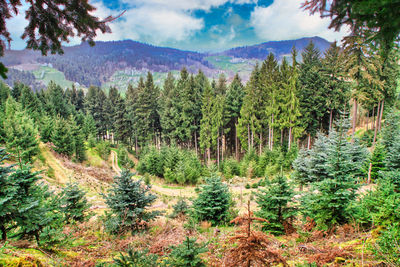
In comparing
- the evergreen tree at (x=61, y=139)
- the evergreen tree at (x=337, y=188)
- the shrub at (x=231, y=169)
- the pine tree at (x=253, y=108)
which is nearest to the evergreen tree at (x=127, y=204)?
the evergreen tree at (x=337, y=188)

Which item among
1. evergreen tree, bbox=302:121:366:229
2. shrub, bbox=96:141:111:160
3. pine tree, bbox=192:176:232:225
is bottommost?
shrub, bbox=96:141:111:160

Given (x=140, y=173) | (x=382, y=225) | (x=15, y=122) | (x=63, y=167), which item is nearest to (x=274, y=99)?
(x=140, y=173)

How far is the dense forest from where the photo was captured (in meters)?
4.80

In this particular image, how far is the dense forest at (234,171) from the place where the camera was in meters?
4.80

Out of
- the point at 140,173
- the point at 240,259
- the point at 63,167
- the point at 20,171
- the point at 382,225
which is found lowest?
the point at 140,173

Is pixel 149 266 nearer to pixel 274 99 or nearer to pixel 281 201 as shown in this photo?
pixel 281 201

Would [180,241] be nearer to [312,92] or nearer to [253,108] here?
[253,108]

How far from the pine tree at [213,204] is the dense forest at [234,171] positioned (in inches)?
2.4

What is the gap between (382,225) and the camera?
5.22 m

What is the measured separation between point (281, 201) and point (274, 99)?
2276cm

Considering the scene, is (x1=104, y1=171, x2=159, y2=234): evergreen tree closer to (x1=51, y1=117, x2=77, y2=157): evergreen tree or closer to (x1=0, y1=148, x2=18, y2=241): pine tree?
(x1=0, y1=148, x2=18, y2=241): pine tree

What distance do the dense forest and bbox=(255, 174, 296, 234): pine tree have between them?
47 mm

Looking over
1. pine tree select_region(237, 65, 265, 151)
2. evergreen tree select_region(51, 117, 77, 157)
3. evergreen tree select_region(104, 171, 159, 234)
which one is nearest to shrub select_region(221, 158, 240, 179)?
pine tree select_region(237, 65, 265, 151)

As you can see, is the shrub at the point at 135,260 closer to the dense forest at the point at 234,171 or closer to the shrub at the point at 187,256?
the dense forest at the point at 234,171
